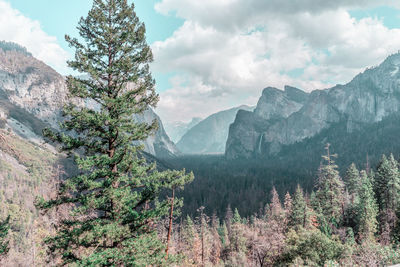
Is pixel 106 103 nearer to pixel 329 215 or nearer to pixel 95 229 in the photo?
pixel 95 229

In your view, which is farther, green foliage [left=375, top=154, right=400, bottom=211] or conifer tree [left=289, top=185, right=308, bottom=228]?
green foliage [left=375, top=154, right=400, bottom=211]

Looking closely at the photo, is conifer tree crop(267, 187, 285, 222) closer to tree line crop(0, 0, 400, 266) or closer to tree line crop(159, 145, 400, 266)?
tree line crop(159, 145, 400, 266)

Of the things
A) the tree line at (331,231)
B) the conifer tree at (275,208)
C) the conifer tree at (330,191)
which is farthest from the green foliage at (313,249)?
the conifer tree at (275,208)

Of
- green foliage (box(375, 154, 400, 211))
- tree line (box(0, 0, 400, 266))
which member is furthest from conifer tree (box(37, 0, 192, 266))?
green foliage (box(375, 154, 400, 211))

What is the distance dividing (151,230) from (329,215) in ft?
92.4

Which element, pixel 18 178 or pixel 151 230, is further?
pixel 18 178

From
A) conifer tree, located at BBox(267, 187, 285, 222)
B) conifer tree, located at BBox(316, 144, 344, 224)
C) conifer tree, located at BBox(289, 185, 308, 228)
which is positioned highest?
conifer tree, located at BBox(316, 144, 344, 224)

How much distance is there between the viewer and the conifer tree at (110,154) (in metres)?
10.0

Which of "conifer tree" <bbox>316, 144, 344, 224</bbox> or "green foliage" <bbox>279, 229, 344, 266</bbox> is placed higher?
"conifer tree" <bbox>316, 144, 344, 224</bbox>

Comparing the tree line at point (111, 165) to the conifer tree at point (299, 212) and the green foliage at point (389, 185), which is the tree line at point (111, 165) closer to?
the conifer tree at point (299, 212)

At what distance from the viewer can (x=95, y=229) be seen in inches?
368

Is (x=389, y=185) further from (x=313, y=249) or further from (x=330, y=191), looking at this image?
(x=313, y=249)

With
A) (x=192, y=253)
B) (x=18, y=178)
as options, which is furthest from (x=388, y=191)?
(x=18, y=178)

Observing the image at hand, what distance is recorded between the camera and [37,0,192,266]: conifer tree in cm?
1005
